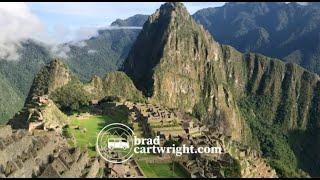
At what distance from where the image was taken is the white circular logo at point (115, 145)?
44397 millimetres

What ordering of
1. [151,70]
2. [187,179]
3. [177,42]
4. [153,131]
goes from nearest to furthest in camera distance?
1. [187,179]
2. [153,131]
3. [151,70]
4. [177,42]

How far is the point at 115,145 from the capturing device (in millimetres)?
45719

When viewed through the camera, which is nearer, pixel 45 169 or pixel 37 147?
pixel 45 169

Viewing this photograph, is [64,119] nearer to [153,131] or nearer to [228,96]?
[153,131]

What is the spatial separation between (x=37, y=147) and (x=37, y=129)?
17284 millimetres

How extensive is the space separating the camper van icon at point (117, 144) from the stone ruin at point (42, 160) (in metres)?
2.74

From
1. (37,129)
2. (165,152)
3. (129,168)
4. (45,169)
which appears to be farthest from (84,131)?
(45,169)

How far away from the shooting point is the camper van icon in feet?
151

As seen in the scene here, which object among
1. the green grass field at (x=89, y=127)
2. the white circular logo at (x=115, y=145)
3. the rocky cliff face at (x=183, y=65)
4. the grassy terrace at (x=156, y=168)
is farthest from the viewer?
the rocky cliff face at (x=183, y=65)

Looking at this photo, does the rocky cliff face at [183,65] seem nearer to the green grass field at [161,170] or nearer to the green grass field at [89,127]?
the green grass field at [89,127]

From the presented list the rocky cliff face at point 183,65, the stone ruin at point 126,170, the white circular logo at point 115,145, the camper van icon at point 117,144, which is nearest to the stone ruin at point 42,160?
the stone ruin at point 126,170

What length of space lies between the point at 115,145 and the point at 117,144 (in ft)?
1.88

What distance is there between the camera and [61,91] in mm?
107875

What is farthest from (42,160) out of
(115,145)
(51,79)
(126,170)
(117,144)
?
(51,79)
